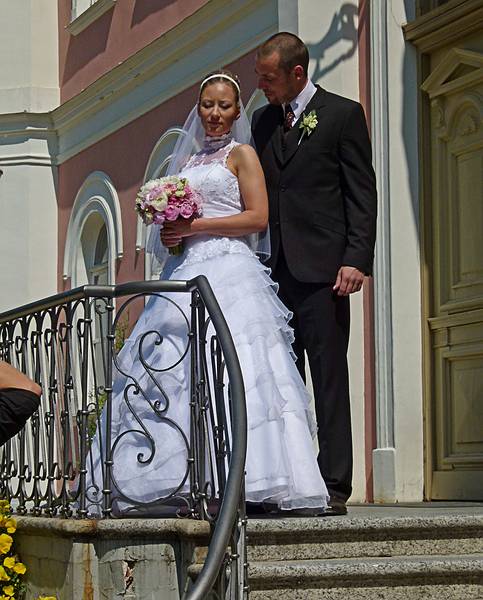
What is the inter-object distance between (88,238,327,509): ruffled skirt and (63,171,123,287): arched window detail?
295 inches

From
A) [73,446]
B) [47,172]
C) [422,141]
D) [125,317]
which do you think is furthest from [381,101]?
[47,172]

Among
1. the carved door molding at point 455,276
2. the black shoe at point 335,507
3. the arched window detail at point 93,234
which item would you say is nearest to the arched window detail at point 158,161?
the arched window detail at point 93,234

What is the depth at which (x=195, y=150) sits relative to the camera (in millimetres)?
6680

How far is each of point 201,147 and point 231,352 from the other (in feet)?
5.24

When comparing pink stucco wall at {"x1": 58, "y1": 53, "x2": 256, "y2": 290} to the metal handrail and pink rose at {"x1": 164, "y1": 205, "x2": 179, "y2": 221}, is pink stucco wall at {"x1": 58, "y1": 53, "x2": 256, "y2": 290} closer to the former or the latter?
pink rose at {"x1": 164, "y1": 205, "x2": 179, "y2": 221}

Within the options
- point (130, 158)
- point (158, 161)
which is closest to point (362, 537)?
point (158, 161)

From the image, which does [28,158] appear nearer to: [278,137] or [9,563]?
[278,137]

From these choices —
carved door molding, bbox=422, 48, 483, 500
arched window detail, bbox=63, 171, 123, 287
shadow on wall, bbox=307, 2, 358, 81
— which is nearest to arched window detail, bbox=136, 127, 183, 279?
arched window detail, bbox=63, 171, 123, 287

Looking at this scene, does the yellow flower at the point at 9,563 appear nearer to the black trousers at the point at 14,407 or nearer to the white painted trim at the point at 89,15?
the black trousers at the point at 14,407

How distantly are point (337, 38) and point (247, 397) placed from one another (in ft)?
13.0

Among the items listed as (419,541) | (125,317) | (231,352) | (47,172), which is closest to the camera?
(231,352)

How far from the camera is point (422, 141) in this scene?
8.88m

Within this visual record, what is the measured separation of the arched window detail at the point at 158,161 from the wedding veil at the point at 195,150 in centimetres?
536

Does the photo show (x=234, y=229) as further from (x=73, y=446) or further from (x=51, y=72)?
(x=51, y=72)
